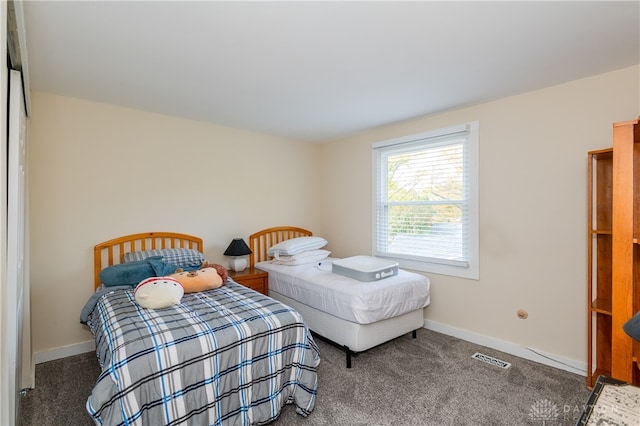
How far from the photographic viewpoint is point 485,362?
267cm

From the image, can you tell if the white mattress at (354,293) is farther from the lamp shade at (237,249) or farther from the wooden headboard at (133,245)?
the wooden headboard at (133,245)

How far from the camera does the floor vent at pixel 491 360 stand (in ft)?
8.57

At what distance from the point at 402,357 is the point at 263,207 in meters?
2.38

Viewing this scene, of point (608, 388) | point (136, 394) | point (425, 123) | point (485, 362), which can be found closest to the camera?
point (608, 388)

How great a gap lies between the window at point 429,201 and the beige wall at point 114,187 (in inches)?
60.6

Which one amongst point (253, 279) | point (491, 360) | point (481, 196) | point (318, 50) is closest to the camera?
point (318, 50)

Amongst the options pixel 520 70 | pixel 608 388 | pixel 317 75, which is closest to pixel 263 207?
pixel 317 75

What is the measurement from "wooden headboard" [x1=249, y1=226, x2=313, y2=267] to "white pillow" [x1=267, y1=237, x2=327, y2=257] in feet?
0.54

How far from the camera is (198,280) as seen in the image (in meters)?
2.60

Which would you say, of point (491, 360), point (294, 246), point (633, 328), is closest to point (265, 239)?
point (294, 246)

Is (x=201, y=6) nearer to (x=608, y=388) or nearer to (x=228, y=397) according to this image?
(x=228, y=397)

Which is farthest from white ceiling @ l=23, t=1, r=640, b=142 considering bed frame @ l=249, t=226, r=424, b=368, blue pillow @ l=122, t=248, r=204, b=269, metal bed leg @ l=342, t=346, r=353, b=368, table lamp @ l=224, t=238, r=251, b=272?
metal bed leg @ l=342, t=346, r=353, b=368

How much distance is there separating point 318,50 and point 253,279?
2.43 m

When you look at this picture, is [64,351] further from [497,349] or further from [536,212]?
[536,212]
